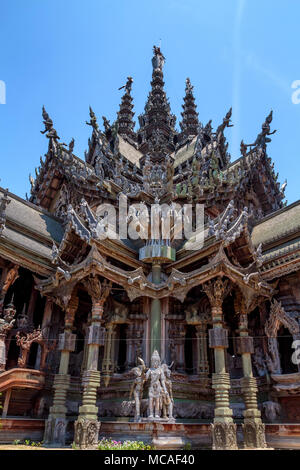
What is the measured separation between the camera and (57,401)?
927 centimetres

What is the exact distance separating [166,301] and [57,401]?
14.1 ft

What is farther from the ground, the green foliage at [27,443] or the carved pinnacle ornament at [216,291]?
the carved pinnacle ornament at [216,291]

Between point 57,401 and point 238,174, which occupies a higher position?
point 238,174

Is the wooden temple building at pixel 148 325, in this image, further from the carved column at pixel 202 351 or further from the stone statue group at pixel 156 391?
the stone statue group at pixel 156 391

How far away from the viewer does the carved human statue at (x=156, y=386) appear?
8637 millimetres

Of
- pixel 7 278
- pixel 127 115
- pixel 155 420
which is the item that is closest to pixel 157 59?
pixel 127 115

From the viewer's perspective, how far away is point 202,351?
11.0 m

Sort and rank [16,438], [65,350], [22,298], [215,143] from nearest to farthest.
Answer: [16,438]
[65,350]
[22,298]
[215,143]

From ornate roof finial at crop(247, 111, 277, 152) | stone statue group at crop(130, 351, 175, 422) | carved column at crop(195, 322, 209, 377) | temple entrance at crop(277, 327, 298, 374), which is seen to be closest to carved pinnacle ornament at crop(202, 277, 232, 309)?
carved column at crop(195, 322, 209, 377)

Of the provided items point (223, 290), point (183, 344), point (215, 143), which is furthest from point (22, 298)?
point (215, 143)

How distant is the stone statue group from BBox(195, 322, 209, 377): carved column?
6.38 feet

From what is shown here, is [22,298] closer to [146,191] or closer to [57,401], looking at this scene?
[57,401]

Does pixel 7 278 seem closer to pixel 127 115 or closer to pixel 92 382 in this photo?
pixel 92 382

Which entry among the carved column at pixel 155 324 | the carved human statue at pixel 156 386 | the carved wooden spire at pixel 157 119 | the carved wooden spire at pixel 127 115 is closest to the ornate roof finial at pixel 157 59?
the carved wooden spire at pixel 157 119
